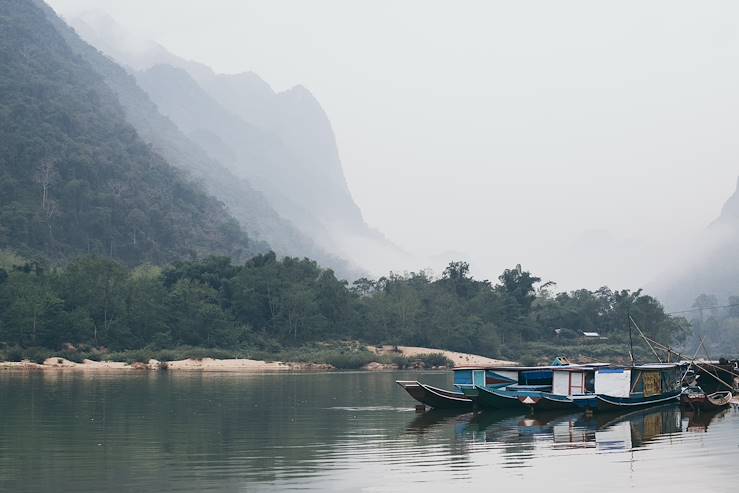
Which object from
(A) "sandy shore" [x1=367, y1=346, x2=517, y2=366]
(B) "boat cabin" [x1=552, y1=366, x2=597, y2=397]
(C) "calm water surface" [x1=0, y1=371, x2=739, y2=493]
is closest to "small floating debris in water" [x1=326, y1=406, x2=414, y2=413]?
(C) "calm water surface" [x1=0, y1=371, x2=739, y2=493]

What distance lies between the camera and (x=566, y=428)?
40000 mm

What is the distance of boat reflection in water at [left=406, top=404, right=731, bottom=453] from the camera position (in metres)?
34.5

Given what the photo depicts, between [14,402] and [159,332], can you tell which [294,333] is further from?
[14,402]

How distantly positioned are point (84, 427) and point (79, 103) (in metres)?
172

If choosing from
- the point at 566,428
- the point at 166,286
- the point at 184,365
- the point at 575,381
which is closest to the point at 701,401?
the point at 575,381

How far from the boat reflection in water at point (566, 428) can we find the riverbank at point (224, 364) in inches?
2075

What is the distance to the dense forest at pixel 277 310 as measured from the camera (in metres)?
101

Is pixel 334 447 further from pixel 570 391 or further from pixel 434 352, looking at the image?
pixel 434 352

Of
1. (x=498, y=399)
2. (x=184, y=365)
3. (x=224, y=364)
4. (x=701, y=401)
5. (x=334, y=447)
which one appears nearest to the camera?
(x=334, y=447)

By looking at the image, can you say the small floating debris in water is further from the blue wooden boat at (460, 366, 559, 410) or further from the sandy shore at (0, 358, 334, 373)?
the sandy shore at (0, 358, 334, 373)

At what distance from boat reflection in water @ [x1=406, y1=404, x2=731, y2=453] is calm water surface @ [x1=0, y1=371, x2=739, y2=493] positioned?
0.08m

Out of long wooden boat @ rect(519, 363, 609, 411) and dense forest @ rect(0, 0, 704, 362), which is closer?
long wooden boat @ rect(519, 363, 609, 411)

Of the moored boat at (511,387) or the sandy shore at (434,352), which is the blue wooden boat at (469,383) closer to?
the moored boat at (511,387)

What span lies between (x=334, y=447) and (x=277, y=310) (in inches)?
3538
